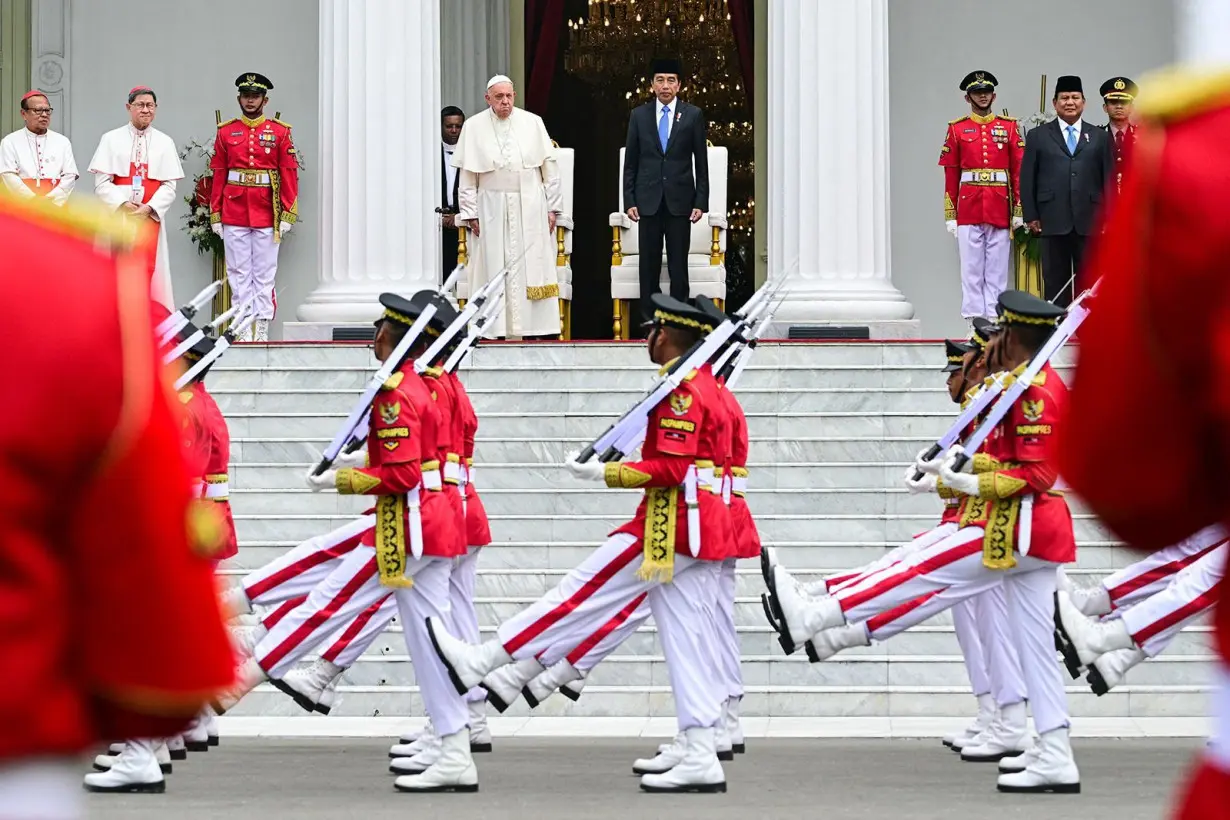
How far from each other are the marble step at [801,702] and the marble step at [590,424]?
264 cm

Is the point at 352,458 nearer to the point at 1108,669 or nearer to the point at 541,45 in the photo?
the point at 1108,669

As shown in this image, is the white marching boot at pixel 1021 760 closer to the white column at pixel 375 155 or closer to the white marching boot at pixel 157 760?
the white marching boot at pixel 157 760

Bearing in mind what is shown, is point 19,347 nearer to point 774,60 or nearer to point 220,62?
point 774,60

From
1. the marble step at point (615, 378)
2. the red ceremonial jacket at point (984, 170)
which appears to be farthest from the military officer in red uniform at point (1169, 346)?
the red ceremonial jacket at point (984, 170)

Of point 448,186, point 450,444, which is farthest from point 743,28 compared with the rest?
point 450,444

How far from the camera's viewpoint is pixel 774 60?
16.3m

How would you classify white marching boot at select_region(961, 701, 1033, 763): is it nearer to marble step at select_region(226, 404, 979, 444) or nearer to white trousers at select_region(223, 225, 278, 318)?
marble step at select_region(226, 404, 979, 444)

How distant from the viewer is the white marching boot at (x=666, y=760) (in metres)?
8.59

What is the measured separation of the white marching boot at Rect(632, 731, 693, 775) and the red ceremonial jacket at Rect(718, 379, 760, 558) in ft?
2.49

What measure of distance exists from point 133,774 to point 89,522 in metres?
6.38

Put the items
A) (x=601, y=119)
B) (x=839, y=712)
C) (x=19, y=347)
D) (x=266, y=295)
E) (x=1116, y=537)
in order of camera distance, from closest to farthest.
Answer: (x=19, y=347) → (x=1116, y=537) → (x=839, y=712) → (x=266, y=295) → (x=601, y=119)

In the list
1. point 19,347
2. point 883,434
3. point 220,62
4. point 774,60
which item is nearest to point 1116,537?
point 19,347

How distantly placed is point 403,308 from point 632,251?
333 inches

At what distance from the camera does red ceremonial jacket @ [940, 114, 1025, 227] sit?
16.9 meters
